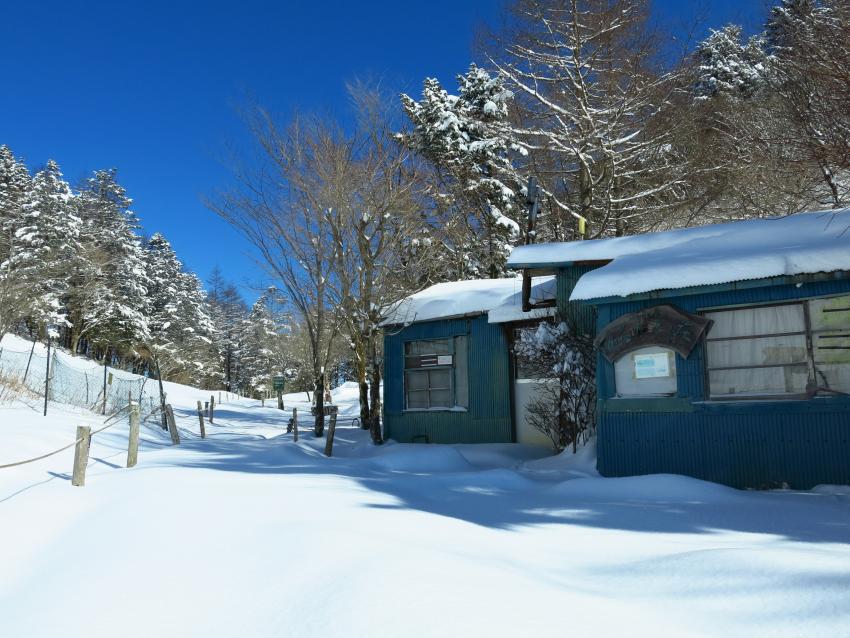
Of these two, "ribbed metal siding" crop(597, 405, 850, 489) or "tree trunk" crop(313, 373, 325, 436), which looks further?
"tree trunk" crop(313, 373, 325, 436)

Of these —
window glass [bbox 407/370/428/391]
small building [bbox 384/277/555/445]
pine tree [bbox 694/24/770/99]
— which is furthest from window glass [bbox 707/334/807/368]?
pine tree [bbox 694/24/770/99]

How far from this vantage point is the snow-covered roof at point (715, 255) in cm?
782

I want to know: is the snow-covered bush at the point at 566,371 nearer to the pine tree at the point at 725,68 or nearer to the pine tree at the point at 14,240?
the pine tree at the point at 725,68

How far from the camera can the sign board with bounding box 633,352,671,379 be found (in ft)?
28.6

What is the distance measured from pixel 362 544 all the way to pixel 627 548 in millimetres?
2170

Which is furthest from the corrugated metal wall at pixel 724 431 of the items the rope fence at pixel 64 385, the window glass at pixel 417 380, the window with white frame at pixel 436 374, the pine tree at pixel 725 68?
the pine tree at pixel 725 68

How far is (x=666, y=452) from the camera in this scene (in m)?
8.55

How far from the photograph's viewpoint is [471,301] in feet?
45.8

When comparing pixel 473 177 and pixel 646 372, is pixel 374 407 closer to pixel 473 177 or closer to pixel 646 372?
pixel 646 372

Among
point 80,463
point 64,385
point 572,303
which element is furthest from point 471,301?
point 64,385

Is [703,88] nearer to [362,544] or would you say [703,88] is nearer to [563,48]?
[563,48]

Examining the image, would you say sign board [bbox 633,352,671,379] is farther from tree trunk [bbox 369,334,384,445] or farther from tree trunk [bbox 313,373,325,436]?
tree trunk [bbox 313,373,325,436]

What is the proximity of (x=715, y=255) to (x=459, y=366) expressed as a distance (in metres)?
6.45

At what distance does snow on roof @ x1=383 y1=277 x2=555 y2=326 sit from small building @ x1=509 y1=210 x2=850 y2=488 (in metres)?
3.70
